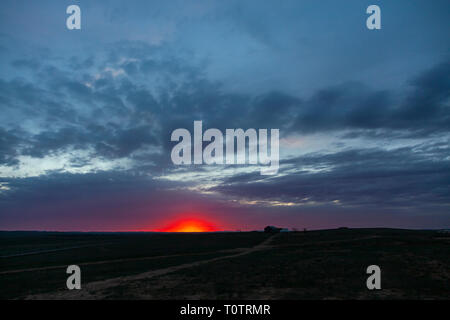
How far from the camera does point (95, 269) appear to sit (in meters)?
34.3

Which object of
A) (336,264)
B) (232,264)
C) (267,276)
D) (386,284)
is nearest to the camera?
(386,284)
